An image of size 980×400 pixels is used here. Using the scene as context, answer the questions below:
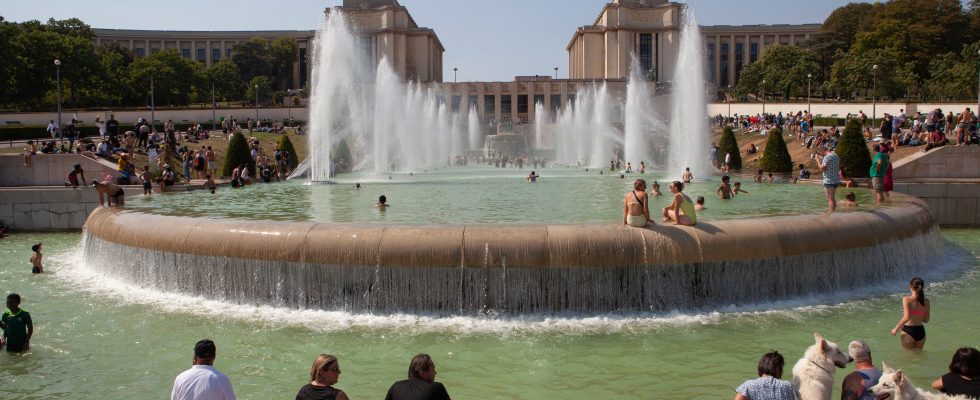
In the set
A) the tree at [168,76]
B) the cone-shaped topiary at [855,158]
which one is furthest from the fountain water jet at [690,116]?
the tree at [168,76]

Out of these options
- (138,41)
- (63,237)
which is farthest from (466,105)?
(63,237)

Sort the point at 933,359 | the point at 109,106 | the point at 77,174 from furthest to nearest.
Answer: the point at 109,106 → the point at 77,174 → the point at 933,359

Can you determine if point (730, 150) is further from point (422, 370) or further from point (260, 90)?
point (260, 90)

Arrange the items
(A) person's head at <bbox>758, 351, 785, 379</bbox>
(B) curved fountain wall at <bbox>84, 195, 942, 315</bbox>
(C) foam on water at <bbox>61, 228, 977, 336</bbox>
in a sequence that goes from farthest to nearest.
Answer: (B) curved fountain wall at <bbox>84, 195, 942, 315</bbox> → (C) foam on water at <bbox>61, 228, 977, 336</bbox> → (A) person's head at <bbox>758, 351, 785, 379</bbox>

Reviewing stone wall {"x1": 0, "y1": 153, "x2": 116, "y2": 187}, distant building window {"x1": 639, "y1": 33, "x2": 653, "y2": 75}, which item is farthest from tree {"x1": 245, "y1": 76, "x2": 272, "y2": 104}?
stone wall {"x1": 0, "y1": 153, "x2": 116, "y2": 187}

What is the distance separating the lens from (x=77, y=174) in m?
22.5

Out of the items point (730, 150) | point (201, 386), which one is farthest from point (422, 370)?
point (730, 150)

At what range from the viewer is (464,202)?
17.9 meters

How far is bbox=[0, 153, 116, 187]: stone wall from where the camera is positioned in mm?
24281

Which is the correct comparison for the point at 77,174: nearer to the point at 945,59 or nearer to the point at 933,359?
the point at 933,359

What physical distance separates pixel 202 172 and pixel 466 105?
6201cm

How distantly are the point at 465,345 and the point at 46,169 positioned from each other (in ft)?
66.7

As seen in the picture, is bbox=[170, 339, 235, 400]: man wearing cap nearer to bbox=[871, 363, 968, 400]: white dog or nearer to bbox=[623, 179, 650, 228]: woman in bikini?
bbox=[871, 363, 968, 400]: white dog

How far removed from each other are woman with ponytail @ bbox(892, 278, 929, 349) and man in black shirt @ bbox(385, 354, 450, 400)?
17.4ft
